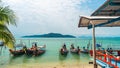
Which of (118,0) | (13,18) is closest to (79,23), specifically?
(13,18)

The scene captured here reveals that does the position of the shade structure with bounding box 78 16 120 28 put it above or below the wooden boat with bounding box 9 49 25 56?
above

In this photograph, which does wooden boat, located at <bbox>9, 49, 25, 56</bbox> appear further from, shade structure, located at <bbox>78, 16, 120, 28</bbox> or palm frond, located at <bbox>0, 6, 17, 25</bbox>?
palm frond, located at <bbox>0, 6, 17, 25</bbox>

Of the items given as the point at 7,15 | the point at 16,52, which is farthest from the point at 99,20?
the point at 16,52

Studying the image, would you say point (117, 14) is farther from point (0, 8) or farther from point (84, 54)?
point (84, 54)

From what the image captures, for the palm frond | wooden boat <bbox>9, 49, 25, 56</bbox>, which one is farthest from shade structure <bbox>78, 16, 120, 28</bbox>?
wooden boat <bbox>9, 49, 25, 56</bbox>

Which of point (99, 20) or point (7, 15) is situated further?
point (99, 20)

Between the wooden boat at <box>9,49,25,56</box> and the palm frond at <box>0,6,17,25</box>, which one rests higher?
the palm frond at <box>0,6,17,25</box>

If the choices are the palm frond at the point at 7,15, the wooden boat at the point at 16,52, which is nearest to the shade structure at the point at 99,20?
the palm frond at the point at 7,15

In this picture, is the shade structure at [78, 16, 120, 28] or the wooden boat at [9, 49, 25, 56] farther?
the wooden boat at [9, 49, 25, 56]

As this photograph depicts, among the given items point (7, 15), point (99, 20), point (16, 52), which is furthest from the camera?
point (16, 52)

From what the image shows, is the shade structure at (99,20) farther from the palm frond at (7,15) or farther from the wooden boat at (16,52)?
the wooden boat at (16,52)

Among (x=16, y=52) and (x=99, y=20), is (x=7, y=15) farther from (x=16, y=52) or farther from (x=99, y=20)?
(x=16, y=52)

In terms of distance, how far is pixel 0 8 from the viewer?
867 cm

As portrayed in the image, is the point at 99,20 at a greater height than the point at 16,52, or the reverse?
the point at 99,20
